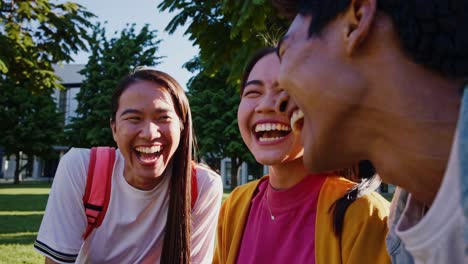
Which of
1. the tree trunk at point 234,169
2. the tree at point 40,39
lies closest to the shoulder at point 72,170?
the tree at point 40,39

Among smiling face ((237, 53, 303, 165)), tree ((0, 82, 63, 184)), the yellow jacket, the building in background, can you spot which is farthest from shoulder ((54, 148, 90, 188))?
the building in background

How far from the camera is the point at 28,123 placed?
120 feet

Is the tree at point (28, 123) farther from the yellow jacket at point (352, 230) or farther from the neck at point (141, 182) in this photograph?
the yellow jacket at point (352, 230)

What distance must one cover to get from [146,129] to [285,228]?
131cm

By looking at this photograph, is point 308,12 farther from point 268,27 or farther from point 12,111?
point 12,111

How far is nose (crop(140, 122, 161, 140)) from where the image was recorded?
2914mm

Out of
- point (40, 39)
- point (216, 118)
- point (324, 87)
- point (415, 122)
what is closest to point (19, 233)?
point (40, 39)

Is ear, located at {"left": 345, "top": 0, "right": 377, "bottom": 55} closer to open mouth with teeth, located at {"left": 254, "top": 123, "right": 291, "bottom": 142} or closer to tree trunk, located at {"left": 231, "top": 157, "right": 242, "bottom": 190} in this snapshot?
open mouth with teeth, located at {"left": 254, "top": 123, "right": 291, "bottom": 142}

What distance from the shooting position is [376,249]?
4.99 ft

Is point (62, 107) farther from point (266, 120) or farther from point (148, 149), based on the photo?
point (266, 120)

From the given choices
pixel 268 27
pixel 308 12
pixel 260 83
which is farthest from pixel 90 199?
pixel 268 27

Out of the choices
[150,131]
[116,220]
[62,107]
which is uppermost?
[62,107]

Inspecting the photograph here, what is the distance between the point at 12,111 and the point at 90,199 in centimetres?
3610

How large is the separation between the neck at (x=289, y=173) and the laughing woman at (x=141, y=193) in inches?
44.5
